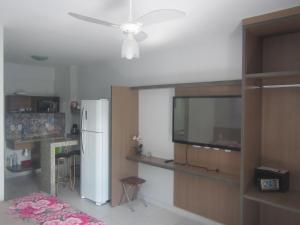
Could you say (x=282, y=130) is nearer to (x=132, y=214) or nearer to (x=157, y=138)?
(x=157, y=138)

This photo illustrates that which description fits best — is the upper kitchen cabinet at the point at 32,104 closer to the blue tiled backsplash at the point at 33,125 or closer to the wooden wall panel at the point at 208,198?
the blue tiled backsplash at the point at 33,125

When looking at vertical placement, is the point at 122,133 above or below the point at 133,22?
below

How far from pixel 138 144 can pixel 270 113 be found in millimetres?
2169

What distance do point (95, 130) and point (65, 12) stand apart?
2020 mm

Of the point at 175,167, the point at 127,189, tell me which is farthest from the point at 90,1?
the point at 127,189

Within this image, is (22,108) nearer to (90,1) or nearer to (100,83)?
(100,83)

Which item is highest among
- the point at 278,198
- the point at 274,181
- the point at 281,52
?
the point at 281,52

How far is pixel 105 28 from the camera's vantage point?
278cm

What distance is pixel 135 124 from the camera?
13.7 feet

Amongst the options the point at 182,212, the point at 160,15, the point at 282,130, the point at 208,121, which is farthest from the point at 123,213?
the point at 160,15

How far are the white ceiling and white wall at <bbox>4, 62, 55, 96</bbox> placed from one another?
1166mm

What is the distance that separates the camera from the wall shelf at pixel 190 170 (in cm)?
284

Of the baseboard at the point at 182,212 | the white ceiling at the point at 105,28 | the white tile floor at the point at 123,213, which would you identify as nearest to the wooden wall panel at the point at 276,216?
the baseboard at the point at 182,212

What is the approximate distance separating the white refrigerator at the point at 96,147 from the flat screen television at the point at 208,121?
114 cm
